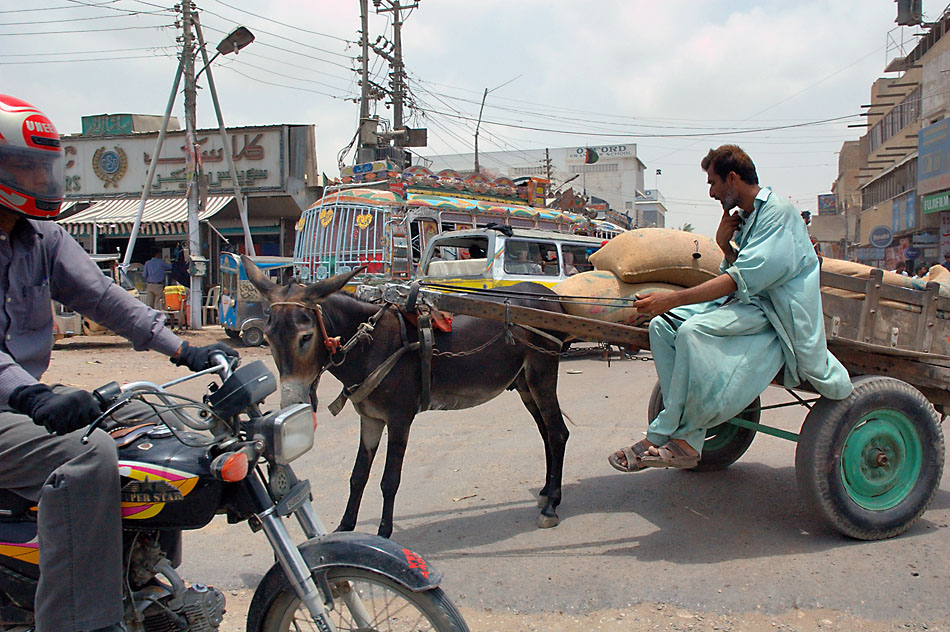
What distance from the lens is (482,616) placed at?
309 cm

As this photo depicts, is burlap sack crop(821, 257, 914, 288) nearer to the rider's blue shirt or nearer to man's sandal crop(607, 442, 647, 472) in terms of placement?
man's sandal crop(607, 442, 647, 472)

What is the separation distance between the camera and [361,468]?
157 inches

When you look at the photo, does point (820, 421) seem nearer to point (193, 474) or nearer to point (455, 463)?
point (455, 463)

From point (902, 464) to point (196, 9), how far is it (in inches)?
676

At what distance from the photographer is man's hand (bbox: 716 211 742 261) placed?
12.8 ft

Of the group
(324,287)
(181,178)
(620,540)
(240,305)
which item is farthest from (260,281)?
(181,178)

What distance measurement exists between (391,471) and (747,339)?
7.26 feet

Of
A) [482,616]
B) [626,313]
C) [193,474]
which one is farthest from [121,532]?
[626,313]

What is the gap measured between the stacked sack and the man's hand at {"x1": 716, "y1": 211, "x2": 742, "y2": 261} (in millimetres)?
585

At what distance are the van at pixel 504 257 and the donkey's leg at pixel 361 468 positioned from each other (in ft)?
16.4

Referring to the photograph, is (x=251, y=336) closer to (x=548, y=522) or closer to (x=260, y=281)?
(x=260, y=281)

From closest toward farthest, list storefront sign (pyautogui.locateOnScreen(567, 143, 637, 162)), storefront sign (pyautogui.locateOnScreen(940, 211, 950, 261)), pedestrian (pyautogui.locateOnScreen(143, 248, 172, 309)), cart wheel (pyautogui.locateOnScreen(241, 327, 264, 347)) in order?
cart wheel (pyautogui.locateOnScreen(241, 327, 264, 347)) → pedestrian (pyautogui.locateOnScreen(143, 248, 172, 309)) → storefront sign (pyautogui.locateOnScreen(940, 211, 950, 261)) → storefront sign (pyautogui.locateOnScreen(567, 143, 637, 162))

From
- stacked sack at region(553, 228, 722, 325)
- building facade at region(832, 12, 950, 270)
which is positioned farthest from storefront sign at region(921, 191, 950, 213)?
stacked sack at region(553, 228, 722, 325)

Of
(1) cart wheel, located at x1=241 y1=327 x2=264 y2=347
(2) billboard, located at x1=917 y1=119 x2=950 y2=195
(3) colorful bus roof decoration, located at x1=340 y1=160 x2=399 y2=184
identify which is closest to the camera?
Result: (1) cart wheel, located at x1=241 y1=327 x2=264 y2=347
